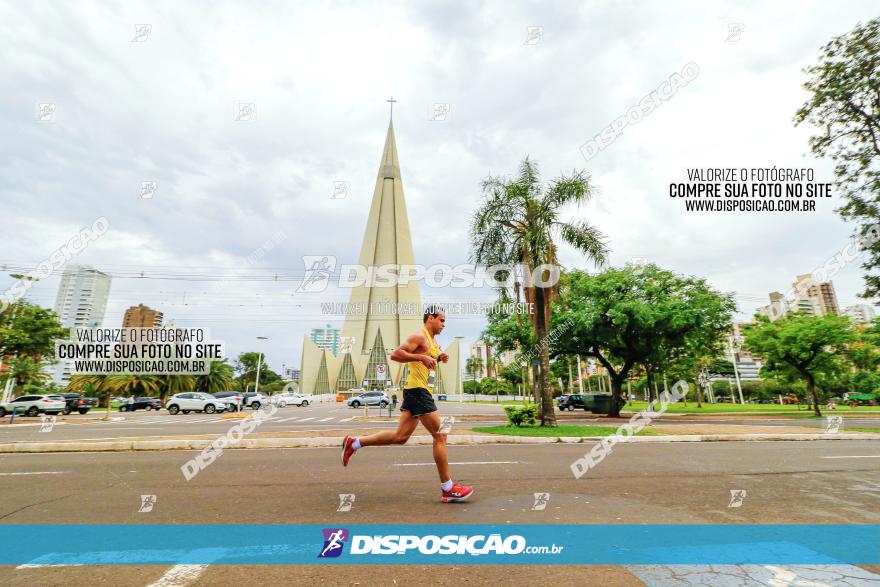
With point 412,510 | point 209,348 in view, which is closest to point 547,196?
point 412,510

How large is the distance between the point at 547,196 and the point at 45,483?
14.0 meters

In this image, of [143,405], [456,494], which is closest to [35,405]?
[143,405]

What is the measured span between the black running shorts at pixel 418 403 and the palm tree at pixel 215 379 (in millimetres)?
50878

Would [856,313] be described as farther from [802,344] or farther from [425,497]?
[425,497]

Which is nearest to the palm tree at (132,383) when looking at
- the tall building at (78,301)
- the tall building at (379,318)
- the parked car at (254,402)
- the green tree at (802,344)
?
the parked car at (254,402)

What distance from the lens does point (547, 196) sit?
48.4 ft

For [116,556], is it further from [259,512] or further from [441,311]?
[441,311]

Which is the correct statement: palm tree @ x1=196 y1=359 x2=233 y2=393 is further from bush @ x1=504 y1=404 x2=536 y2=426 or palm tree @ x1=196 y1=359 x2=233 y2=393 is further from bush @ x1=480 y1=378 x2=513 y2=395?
bush @ x1=480 y1=378 x2=513 y2=395

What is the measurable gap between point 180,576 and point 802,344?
2932cm

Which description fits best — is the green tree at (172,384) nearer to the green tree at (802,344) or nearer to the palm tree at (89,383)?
the palm tree at (89,383)

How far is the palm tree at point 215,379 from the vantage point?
165 ft

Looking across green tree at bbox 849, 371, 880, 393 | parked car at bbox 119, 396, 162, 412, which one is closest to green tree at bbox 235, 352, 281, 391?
parked car at bbox 119, 396, 162, 412

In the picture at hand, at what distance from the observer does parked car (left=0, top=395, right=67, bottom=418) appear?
25188mm

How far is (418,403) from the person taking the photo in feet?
15.3
